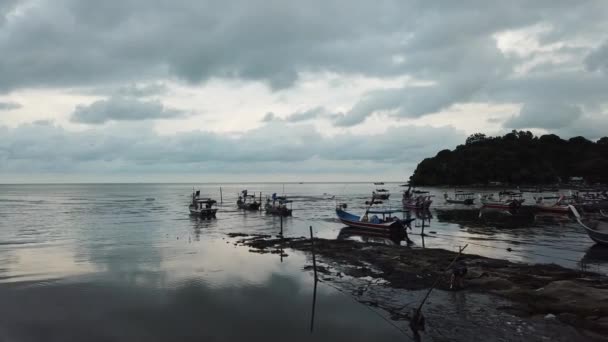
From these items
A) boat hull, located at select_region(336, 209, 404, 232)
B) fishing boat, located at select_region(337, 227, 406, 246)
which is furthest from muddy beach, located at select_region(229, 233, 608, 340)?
boat hull, located at select_region(336, 209, 404, 232)

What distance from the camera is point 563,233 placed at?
1741 inches

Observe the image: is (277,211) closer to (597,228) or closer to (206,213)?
(206,213)

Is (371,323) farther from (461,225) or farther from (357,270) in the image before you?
(461,225)

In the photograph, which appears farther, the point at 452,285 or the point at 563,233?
the point at 563,233

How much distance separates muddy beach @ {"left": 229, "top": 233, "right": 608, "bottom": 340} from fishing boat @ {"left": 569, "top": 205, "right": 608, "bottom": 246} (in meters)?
13.5

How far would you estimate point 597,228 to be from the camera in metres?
35.8

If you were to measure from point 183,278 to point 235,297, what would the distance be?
17.8ft

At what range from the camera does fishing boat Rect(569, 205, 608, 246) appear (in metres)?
34.4

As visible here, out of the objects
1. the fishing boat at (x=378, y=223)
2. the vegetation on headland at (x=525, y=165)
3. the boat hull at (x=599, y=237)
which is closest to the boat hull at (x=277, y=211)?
the fishing boat at (x=378, y=223)

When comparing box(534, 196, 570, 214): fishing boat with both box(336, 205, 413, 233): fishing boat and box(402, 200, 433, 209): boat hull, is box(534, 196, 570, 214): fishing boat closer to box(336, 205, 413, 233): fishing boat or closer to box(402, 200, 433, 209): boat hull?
box(402, 200, 433, 209): boat hull

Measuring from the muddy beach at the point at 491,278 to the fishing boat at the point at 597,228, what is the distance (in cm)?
1347

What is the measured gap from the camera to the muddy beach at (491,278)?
16.0 metres

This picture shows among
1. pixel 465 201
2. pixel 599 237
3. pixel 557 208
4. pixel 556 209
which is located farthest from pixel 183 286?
pixel 465 201

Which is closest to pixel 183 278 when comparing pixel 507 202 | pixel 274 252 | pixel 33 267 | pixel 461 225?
pixel 274 252
